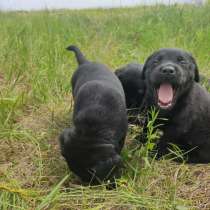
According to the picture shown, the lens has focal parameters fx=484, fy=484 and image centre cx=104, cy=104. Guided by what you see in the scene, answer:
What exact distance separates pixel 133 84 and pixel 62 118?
99 centimetres

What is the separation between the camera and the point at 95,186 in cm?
334

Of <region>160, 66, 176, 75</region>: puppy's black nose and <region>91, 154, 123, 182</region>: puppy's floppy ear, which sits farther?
<region>160, 66, 176, 75</region>: puppy's black nose

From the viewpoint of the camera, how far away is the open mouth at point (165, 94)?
13.4 ft

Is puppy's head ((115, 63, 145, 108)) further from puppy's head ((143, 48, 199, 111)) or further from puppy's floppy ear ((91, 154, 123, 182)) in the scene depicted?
puppy's floppy ear ((91, 154, 123, 182))

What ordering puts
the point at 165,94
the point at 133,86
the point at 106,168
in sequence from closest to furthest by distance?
the point at 106,168 < the point at 165,94 < the point at 133,86

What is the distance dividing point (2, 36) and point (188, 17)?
3.68m

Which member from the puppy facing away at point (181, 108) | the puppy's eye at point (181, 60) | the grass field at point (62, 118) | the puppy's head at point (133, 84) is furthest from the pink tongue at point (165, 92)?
the puppy's head at point (133, 84)

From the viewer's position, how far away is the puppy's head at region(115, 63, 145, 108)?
5293mm

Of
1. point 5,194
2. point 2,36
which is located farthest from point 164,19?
point 5,194

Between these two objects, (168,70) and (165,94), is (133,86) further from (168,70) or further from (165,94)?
(168,70)

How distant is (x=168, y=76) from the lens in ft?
13.3

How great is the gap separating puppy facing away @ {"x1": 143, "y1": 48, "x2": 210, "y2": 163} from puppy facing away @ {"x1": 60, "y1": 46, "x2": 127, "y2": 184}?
1.39 feet

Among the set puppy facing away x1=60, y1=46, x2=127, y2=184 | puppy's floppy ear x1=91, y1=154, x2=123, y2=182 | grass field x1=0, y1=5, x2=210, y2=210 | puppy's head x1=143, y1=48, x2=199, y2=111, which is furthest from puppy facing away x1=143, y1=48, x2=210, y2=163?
puppy's floppy ear x1=91, y1=154, x2=123, y2=182

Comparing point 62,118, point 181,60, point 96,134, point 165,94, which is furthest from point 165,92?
point 62,118
